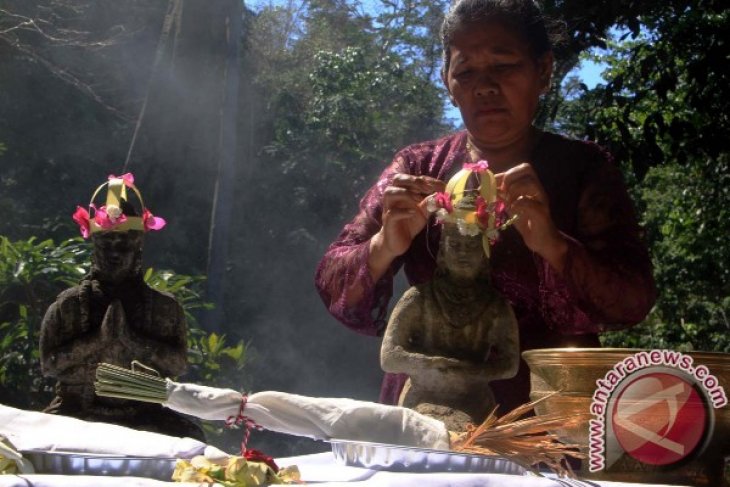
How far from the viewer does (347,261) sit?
2525 mm

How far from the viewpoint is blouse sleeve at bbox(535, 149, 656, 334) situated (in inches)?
93.1

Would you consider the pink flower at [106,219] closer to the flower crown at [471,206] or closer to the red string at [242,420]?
the flower crown at [471,206]

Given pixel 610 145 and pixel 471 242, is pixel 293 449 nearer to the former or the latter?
pixel 610 145

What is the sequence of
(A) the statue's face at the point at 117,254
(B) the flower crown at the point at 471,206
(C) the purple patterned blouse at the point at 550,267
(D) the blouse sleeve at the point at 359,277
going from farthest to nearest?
(A) the statue's face at the point at 117,254
(D) the blouse sleeve at the point at 359,277
(C) the purple patterned blouse at the point at 550,267
(B) the flower crown at the point at 471,206

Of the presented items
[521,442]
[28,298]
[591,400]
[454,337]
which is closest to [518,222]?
[454,337]

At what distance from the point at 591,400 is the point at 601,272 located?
1.92 feet

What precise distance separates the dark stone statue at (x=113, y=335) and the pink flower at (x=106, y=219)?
0.19ft

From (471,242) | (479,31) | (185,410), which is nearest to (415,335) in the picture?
(471,242)

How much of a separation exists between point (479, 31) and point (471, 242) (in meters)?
0.46

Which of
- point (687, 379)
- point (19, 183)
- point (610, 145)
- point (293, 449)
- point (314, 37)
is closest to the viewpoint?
point (687, 379)

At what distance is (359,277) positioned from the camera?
2.48 metres

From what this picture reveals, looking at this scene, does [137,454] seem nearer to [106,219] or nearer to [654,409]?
[654,409]

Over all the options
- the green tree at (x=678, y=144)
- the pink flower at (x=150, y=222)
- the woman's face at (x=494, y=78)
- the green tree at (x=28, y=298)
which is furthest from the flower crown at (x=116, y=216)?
the green tree at (x=28, y=298)

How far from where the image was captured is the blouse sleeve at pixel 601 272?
237 cm
